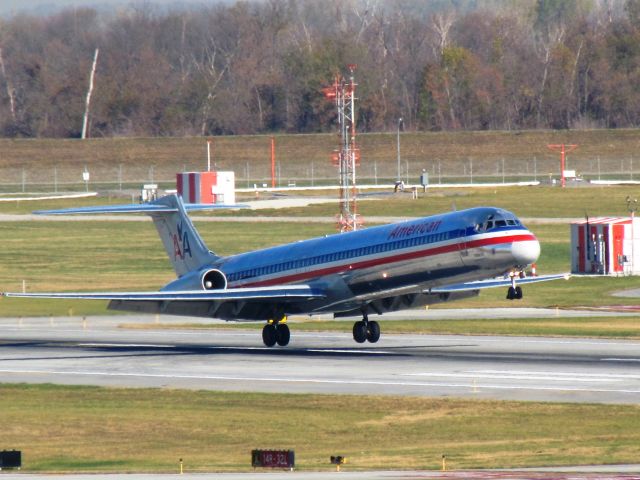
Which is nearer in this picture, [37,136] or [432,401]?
[432,401]

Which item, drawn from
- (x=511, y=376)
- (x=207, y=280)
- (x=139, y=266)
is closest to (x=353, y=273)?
(x=207, y=280)

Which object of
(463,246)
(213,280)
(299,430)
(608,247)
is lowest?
(299,430)

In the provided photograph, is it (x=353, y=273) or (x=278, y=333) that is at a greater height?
(x=353, y=273)

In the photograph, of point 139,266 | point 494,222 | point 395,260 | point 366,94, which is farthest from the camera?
point 366,94

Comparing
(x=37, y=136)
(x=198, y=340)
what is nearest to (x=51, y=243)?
(x=198, y=340)

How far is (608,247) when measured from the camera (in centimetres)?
7456

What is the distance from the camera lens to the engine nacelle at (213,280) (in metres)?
50.0

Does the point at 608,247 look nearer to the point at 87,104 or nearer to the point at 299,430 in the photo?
the point at 299,430

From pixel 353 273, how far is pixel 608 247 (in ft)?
103

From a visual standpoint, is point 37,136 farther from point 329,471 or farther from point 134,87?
point 329,471

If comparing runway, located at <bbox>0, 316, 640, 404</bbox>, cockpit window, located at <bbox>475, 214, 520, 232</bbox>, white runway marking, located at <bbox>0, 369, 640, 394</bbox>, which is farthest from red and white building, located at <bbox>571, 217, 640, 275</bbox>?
white runway marking, located at <bbox>0, 369, 640, 394</bbox>

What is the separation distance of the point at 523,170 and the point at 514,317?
101426mm

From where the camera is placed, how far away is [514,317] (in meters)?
A: 58.3

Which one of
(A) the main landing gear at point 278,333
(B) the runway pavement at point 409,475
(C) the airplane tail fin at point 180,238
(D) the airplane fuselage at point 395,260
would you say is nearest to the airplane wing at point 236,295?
(D) the airplane fuselage at point 395,260
